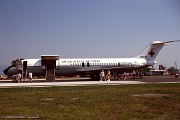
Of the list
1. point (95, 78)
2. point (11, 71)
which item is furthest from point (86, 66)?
point (11, 71)

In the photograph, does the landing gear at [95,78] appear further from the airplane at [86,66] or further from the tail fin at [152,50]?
the tail fin at [152,50]

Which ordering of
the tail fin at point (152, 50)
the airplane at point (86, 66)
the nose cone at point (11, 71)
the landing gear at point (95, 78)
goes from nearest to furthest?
the airplane at point (86, 66) → the nose cone at point (11, 71) → the landing gear at point (95, 78) → the tail fin at point (152, 50)

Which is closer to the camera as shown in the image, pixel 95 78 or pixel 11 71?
pixel 11 71

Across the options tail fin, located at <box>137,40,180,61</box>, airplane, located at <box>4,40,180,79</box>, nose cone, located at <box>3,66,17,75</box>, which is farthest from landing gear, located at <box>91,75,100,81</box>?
nose cone, located at <box>3,66,17,75</box>

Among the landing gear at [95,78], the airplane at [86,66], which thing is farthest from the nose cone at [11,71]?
the landing gear at [95,78]

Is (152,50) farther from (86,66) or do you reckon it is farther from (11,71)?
(11,71)

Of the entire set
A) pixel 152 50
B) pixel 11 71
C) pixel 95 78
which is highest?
pixel 152 50

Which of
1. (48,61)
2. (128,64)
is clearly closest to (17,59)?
(48,61)

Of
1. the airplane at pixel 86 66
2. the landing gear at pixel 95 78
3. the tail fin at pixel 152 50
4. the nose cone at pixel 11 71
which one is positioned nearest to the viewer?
the airplane at pixel 86 66

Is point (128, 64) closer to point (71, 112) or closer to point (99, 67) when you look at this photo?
point (99, 67)

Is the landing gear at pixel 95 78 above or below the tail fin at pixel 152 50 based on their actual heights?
below

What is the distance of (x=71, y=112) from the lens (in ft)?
31.6

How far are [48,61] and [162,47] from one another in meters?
20.6

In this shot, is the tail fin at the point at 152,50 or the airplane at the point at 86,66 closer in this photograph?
A: the airplane at the point at 86,66
